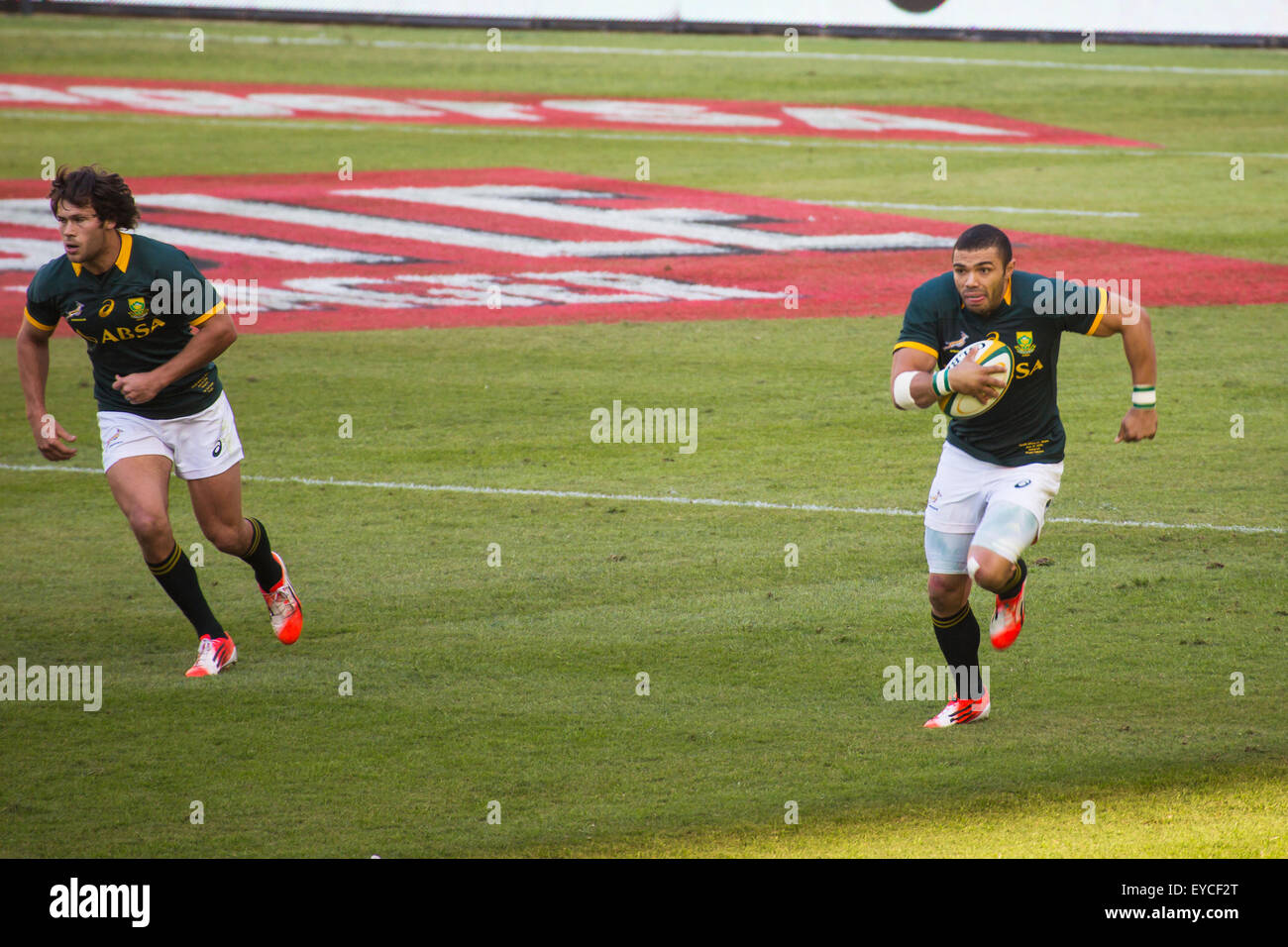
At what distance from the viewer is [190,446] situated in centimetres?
750

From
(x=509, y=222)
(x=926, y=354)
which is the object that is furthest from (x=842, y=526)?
(x=509, y=222)

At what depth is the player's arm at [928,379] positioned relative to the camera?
611 cm

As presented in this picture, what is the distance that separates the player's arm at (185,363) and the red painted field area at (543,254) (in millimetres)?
7474

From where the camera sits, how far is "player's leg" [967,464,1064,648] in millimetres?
6531

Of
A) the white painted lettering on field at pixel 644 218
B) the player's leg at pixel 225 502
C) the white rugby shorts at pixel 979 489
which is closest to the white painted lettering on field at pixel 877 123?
the white painted lettering on field at pixel 644 218

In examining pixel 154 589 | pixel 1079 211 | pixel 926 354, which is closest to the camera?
pixel 926 354

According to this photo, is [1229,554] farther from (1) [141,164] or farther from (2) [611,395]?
(1) [141,164]

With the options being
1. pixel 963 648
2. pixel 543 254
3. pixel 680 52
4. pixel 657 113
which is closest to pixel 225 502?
pixel 963 648

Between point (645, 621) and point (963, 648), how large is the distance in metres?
1.91

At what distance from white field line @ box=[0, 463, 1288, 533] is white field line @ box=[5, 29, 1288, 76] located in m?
22.6

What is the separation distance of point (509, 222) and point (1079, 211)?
7193mm

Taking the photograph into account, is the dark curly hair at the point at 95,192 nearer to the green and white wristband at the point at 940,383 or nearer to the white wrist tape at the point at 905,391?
the white wrist tape at the point at 905,391

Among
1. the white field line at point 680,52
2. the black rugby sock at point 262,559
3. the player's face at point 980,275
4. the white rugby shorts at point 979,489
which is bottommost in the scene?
the black rugby sock at point 262,559

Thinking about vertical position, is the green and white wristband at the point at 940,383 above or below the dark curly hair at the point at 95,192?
below
